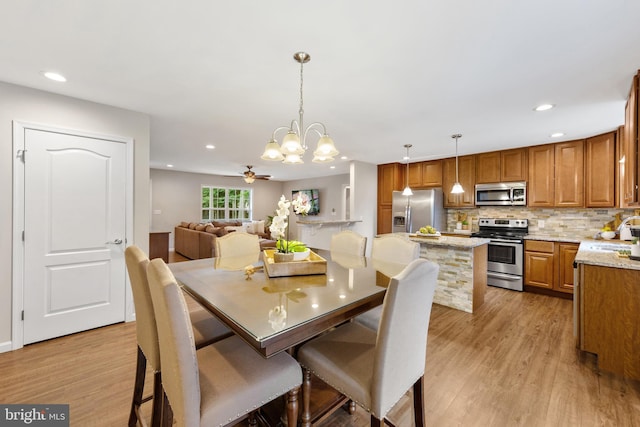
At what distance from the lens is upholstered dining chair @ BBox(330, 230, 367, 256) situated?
269 centimetres

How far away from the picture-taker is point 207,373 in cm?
113

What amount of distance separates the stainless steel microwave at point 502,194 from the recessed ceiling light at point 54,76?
557cm

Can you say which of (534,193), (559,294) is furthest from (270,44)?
(559,294)

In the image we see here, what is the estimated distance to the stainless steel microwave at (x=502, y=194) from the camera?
4320mm

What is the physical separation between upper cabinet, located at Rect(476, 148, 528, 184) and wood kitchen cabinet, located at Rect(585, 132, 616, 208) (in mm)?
734

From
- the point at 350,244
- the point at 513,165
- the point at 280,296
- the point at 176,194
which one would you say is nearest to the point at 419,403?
the point at 280,296

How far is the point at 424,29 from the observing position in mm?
1537

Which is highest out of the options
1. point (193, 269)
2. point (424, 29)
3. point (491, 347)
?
point (424, 29)

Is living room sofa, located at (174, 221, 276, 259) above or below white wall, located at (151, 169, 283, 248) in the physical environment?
below

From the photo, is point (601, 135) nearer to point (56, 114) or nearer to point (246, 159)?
point (246, 159)

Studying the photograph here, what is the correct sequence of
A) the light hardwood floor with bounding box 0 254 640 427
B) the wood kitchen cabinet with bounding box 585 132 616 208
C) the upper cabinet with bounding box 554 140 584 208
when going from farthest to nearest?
the upper cabinet with bounding box 554 140 584 208
the wood kitchen cabinet with bounding box 585 132 616 208
the light hardwood floor with bounding box 0 254 640 427

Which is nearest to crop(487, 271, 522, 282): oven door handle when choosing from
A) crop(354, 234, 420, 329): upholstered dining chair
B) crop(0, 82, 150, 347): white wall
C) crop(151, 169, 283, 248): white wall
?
crop(354, 234, 420, 329): upholstered dining chair

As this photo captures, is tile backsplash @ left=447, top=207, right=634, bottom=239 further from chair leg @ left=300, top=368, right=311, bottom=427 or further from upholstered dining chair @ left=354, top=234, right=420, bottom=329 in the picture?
chair leg @ left=300, top=368, right=311, bottom=427

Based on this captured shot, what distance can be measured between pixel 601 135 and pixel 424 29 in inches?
149
